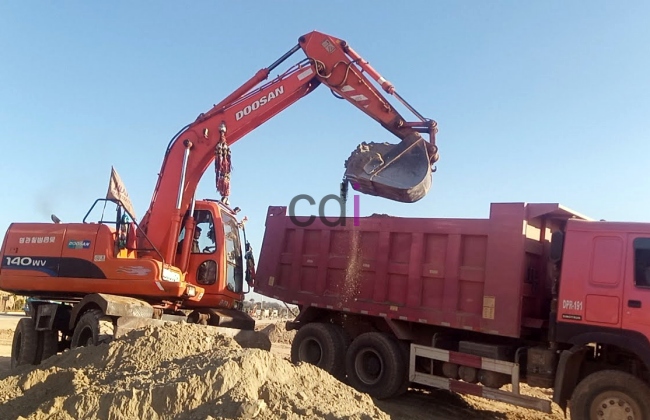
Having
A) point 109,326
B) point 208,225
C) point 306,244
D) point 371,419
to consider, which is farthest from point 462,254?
point 109,326

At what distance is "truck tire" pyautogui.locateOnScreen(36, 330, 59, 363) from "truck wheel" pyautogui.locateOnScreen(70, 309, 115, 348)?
1005mm

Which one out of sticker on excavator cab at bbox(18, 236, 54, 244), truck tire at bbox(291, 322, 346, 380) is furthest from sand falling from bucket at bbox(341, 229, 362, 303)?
sticker on excavator cab at bbox(18, 236, 54, 244)

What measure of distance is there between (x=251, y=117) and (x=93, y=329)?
4.40 metres

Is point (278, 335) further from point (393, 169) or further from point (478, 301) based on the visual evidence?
point (478, 301)

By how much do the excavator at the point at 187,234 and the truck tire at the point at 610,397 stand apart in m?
3.89

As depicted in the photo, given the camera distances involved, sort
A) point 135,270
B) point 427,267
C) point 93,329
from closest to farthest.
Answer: point 427,267 → point 93,329 → point 135,270

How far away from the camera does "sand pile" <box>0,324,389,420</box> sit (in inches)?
213

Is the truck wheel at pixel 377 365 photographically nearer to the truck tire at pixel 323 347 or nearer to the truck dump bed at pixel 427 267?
the truck tire at pixel 323 347

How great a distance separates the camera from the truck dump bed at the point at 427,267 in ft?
25.7

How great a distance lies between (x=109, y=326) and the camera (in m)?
8.86

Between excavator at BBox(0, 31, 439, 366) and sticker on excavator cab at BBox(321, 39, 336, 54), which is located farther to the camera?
sticker on excavator cab at BBox(321, 39, 336, 54)

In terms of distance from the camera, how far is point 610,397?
6629mm

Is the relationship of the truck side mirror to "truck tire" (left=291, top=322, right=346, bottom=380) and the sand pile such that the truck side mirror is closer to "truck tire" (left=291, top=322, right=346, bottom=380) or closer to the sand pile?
the sand pile

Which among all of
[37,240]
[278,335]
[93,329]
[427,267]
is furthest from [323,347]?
[278,335]
